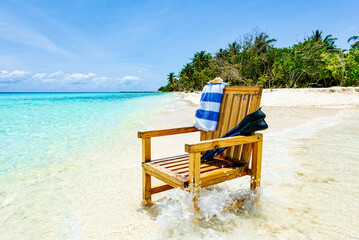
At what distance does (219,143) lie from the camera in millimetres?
2049

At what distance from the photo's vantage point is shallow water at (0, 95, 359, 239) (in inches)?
82.1

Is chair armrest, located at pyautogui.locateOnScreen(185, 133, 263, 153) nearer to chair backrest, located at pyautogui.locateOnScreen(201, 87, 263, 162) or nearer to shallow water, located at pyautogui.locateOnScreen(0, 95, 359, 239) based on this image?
chair backrest, located at pyautogui.locateOnScreen(201, 87, 263, 162)

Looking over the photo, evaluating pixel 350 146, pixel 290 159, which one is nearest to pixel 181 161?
pixel 290 159

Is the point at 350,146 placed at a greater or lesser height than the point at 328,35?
lesser

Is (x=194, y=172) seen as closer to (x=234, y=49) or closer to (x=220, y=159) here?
(x=220, y=159)

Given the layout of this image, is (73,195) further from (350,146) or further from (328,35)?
(328,35)

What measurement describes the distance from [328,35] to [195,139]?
146ft

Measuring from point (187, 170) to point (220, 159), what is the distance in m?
0.56

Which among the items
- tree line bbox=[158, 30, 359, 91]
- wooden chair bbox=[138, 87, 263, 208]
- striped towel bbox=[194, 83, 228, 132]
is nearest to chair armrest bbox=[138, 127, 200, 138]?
wooden chair bbox=[138, 87, 263, 208]

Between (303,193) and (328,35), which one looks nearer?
(303,193)

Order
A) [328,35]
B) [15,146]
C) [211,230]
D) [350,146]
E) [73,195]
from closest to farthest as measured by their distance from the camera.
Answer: [211,230]
[73,195]
[350,146]
[15,146]
[328,35]

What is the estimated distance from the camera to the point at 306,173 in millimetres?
3457

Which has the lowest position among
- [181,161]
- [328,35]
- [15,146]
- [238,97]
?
[15,146]

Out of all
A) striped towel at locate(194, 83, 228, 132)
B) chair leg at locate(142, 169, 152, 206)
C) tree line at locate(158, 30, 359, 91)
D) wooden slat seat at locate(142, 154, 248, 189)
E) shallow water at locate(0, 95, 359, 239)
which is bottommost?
shallow water at locate(0, 95, 359, 239)
